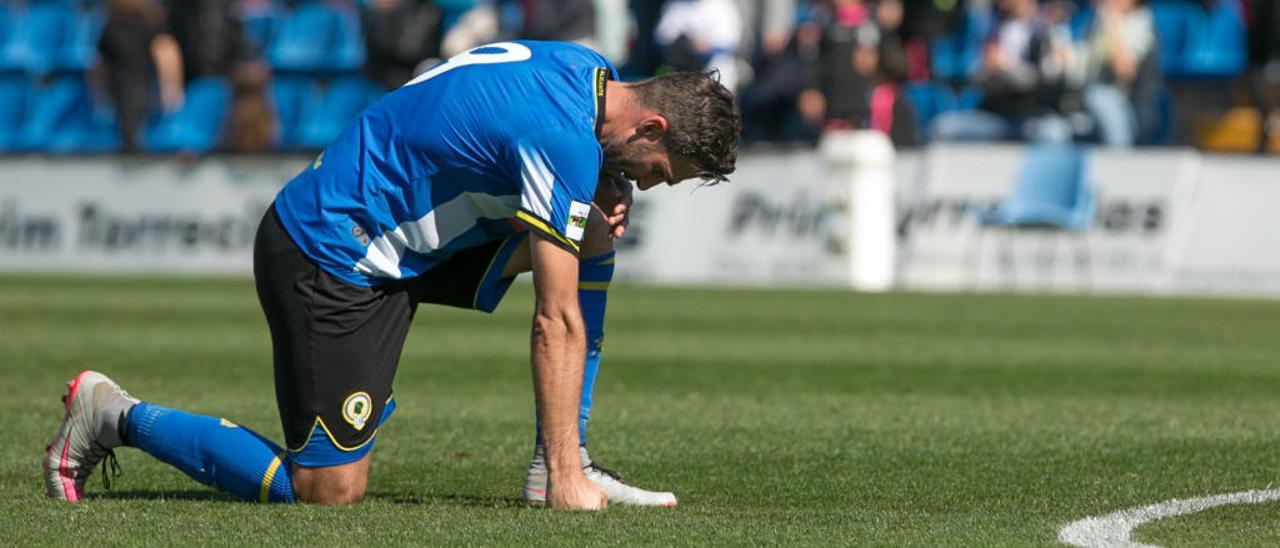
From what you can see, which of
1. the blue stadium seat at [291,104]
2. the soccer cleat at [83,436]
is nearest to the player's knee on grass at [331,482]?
the soccer cleat at [83,436]

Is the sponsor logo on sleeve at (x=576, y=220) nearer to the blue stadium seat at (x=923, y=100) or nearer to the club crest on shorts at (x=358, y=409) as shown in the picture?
the club crest on shorts at (x=358, y=409)

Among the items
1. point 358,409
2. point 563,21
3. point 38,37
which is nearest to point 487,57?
point 358,409

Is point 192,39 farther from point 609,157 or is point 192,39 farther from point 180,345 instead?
point 609,157

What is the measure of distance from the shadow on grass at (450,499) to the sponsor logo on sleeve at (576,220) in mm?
915

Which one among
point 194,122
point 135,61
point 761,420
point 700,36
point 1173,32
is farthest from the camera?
point 194,122

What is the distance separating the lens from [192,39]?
23.8m

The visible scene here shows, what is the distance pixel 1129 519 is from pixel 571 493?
4.95 feet

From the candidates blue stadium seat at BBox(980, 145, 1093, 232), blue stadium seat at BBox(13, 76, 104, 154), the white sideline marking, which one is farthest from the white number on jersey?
blue stadium seat at BBox(13, 76, 104, 154)

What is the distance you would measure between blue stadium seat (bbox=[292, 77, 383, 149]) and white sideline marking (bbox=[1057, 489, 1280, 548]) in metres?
17.9

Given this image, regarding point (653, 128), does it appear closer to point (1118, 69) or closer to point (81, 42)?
point (1118, 69)

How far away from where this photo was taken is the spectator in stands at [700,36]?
19.2 meters

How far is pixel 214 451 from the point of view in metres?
6.15

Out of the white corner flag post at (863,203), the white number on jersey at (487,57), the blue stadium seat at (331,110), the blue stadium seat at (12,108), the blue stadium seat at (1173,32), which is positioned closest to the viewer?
the white number on jersey at (487,57)

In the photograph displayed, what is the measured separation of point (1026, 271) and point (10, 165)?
10314mm
